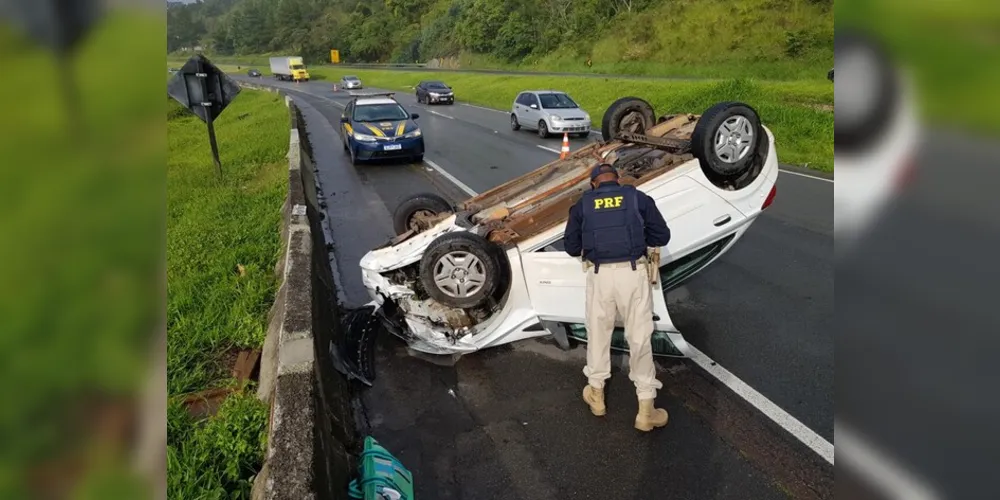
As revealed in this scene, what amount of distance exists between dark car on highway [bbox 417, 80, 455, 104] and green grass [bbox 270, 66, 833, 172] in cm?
177

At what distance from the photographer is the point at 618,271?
450 centimetres

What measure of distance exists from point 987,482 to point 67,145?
1.16 meters

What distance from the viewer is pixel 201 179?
12.5 m

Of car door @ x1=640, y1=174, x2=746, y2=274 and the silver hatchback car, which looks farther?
the silver hatchback car

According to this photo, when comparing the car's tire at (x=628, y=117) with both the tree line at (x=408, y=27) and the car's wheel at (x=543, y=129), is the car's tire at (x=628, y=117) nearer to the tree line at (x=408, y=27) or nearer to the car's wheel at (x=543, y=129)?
the tree line at (x=408, y=27)

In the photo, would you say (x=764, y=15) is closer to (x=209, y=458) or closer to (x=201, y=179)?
(x=201, y=179)

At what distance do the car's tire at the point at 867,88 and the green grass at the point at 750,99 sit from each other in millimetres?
5270

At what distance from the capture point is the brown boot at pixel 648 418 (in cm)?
438

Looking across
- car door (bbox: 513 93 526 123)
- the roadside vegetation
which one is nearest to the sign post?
the roadside vegetation

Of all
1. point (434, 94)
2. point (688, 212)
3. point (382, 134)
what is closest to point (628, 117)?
point (688, 212)

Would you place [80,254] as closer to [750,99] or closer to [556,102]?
[556,102]

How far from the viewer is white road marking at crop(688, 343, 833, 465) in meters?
4.11

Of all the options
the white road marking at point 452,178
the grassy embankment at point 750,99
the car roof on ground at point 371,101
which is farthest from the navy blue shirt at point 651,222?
the car roof on ground at point 371,101

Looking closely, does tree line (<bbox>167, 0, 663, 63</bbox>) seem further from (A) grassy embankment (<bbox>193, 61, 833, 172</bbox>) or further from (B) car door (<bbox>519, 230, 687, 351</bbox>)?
(A) grassy embankment (<bbox>193, 61, 833, 172</bbox>)
